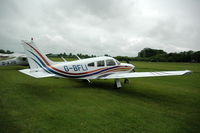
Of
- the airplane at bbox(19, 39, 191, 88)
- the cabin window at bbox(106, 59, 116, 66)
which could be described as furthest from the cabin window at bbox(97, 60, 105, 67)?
the cabin window at bbox(106, 59, 116, 66)

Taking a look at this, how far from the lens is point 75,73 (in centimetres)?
842

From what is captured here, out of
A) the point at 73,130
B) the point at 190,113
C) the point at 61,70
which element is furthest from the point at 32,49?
the point at 190,113

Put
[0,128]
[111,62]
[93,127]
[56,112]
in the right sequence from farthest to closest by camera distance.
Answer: [111,62], [56,112], [93,127], [0,128]

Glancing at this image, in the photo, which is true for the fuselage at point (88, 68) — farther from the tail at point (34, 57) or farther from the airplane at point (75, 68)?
the tail at point (34, 57)

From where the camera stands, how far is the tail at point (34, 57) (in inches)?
309

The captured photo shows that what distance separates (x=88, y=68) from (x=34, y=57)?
3330 millimetres

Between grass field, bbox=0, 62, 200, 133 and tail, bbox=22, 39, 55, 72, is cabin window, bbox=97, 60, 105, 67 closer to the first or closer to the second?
tail, bbox=22, 39, 55, 72

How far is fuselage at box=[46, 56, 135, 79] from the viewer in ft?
27.1

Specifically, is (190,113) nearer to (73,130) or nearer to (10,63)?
(73,130)

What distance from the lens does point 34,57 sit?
805cm

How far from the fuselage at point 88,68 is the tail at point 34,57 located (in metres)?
0.61

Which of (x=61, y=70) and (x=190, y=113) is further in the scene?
(x=61, y=70)

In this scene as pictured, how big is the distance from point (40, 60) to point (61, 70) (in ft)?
4.70

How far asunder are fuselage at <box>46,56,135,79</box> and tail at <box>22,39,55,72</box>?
24.0 inches
